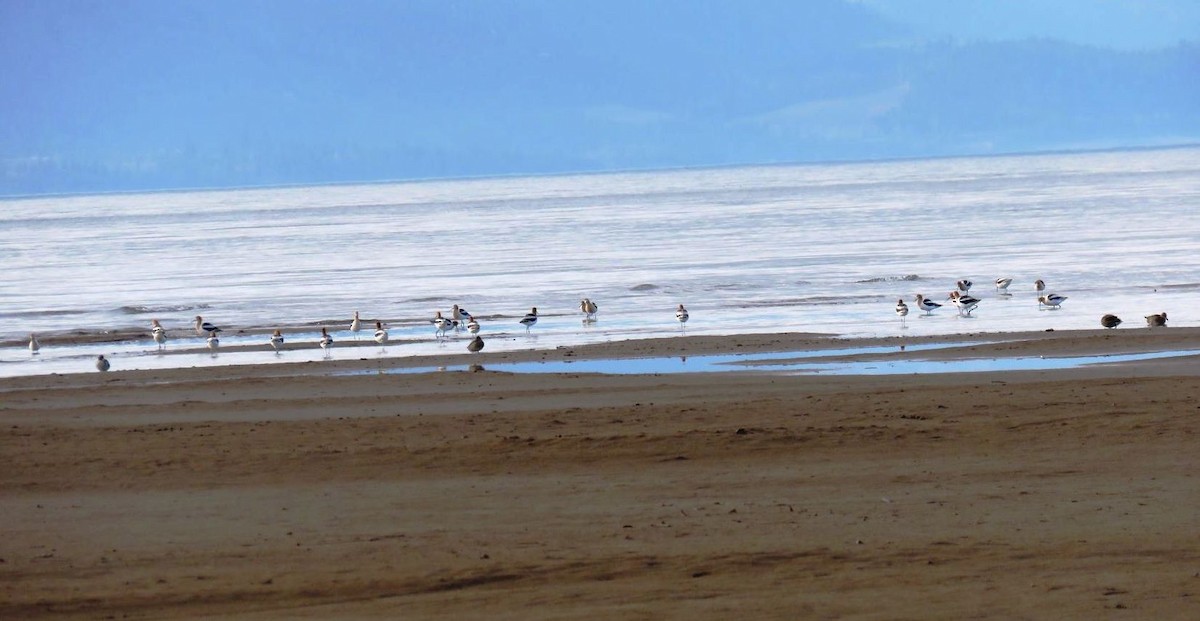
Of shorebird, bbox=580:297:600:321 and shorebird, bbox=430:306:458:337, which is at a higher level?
shorebird, bbox=580:297:600:321

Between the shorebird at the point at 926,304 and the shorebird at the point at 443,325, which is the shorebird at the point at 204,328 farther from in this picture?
the shorebird at the point at 926,304

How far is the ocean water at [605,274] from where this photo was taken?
88.5ft

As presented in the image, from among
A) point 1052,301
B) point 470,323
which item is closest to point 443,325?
point 470,323

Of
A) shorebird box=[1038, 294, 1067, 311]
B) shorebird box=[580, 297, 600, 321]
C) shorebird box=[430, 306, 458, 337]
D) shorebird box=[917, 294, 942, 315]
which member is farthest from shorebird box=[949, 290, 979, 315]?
shorebird box=[430, 306, 458, 337]

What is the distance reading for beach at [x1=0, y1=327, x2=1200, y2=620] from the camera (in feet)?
27.7

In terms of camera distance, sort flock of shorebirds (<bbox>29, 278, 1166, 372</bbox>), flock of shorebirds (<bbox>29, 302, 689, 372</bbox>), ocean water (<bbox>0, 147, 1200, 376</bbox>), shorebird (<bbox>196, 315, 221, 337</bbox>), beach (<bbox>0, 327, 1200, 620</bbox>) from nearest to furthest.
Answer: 1. beach (<bbox>0, 327, 1200, 620</bbox>)
2. flock of shorebirds (<bbox>29, 278, 1166, 372</bbox>)
3. flock of shorebirds (<bbox>29, 302, 689, 372</bbox>)
4. shorebird (<bbox>196, 315, 221, 337</bbox>)
5. ocean water (<bbox>0, 147, 1200, 376</bbox>)

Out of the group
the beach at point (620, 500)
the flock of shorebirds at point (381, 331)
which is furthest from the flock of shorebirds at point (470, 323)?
the beach at point (620, 500)

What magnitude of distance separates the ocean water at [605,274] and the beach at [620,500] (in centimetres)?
848

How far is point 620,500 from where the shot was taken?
1089 centimetres

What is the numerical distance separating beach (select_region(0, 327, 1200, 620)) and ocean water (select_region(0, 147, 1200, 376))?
27.8 ft

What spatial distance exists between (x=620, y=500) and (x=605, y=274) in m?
30.7

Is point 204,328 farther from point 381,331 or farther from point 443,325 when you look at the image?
point 443,325

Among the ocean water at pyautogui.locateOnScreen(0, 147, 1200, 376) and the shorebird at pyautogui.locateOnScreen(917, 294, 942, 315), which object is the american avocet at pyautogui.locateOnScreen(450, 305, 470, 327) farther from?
the shorebird at pyautogui.locateOnScreen(917, 294, 942, 315)

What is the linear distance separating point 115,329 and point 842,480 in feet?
73.1
